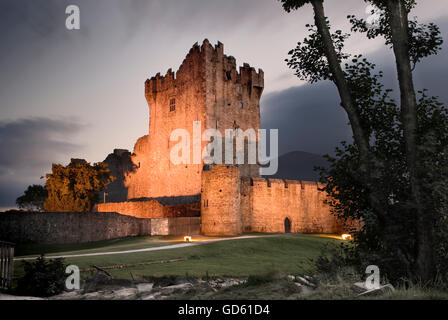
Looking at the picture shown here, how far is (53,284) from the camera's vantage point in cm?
983

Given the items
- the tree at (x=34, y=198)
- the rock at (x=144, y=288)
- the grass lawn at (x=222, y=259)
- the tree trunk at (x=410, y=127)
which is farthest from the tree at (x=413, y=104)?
the tree at (x=34, y=198)

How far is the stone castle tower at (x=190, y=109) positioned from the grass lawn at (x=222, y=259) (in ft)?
69.9

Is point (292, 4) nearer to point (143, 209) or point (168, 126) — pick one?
point (143, 209)

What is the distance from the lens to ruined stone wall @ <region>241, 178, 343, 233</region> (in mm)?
34750

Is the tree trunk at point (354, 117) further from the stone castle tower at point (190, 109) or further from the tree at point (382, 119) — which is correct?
the stone castle tower at point (190, 109)

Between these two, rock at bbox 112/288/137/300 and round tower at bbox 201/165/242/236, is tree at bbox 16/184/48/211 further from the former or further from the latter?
rock at bbox 112/288/137/300

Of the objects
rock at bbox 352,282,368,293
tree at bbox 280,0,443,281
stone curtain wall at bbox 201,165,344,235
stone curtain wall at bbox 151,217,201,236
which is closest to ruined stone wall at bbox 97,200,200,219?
stone curtain wall at bbox 151,217,201,236

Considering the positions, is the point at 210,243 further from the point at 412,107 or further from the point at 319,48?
the point at 412,107

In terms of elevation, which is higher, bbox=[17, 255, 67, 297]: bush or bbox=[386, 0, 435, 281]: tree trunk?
bbox=[386, 0, 435, 281]: tree trunk

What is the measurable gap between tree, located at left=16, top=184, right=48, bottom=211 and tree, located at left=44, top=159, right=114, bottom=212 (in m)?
18.0

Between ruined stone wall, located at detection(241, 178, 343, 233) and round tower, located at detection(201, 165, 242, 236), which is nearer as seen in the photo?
round tower, located at detection(201, 165, 242, 236)
